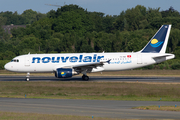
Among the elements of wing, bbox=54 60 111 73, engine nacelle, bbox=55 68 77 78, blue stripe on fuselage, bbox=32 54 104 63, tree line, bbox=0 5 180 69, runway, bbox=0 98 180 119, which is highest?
tree line, bbox=0 5 180 69

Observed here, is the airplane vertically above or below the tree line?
below

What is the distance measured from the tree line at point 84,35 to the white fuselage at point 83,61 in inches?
827

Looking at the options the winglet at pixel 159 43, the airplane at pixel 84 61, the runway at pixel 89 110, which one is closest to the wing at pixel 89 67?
the airplane at pixel 84 61

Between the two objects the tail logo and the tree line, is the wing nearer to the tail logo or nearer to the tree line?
the tail logo

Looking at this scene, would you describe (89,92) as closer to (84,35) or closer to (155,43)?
(155,43)

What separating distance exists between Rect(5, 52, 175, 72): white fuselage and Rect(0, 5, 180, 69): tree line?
21.0 meters

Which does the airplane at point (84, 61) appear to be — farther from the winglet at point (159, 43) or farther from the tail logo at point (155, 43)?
the tail logo at point (155, 43)

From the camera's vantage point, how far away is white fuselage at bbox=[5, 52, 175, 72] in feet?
136

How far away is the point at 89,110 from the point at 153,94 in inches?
448

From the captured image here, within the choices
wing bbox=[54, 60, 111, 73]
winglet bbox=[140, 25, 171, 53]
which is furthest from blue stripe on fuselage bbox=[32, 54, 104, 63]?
winglet bbox=[140, 25, 171, 53]

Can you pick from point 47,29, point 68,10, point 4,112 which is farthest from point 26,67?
point 68,10

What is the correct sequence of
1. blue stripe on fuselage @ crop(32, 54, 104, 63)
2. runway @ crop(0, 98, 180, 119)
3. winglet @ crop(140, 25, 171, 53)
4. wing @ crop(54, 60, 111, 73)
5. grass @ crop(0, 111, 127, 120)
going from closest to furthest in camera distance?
1. grass @ crop(0, 111, 127, 120)
2. runway @ crop(0, 98, 180, 119)
3. wing @ crop(54, 60, 111, 73)
4. blue stripe on fuselage @ crop(32, 54, 104, 63)
5. winglet @ crop(140, 25, 171, 53)

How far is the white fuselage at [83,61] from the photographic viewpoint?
4141cm

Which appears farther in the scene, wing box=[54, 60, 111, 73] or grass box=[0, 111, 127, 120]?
wing box=[54, 60, 111, 73]
